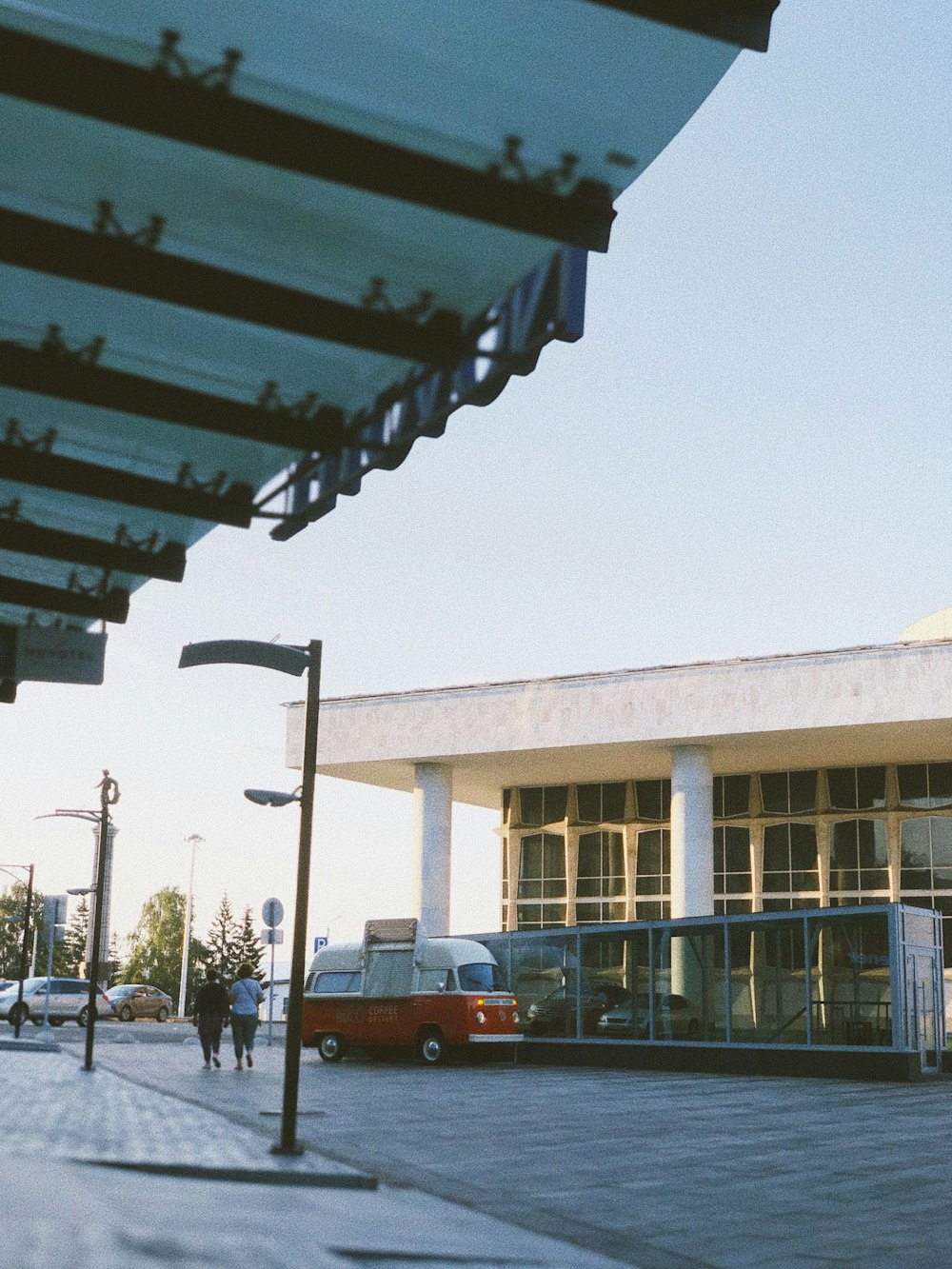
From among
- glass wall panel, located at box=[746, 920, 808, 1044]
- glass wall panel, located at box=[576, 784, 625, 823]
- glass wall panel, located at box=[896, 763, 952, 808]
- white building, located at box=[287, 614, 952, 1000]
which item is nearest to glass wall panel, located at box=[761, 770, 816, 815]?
white building, located at box=[287, 614, 952, 1000]

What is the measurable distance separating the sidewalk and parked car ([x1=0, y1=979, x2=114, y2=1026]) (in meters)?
35.6

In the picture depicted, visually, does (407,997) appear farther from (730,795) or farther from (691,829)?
(730,795)

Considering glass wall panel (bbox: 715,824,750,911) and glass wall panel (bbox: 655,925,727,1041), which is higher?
glass wall panel (bbox: 715,824,750,911)

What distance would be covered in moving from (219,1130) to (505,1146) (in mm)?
2533

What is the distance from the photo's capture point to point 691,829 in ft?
132

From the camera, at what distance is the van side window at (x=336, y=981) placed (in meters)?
29.9

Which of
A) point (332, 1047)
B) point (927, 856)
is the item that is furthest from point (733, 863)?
point (332, 1047)

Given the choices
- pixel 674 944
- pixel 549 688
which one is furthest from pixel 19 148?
pixel 549 688

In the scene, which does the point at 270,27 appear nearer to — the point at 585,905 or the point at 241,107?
the point at 241,107

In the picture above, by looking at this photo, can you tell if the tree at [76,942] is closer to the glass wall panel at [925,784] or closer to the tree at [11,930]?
the tree at [11,930]

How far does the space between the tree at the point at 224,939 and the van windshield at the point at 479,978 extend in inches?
4158

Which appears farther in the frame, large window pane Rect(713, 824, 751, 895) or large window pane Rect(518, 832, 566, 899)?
large window pane Rect(518, 832, 566, 899)

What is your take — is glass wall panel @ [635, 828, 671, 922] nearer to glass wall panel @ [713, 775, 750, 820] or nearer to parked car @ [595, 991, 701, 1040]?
glass wall panel @ [713, 775, 750, 820]

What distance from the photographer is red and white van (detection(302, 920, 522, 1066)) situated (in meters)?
28.3
